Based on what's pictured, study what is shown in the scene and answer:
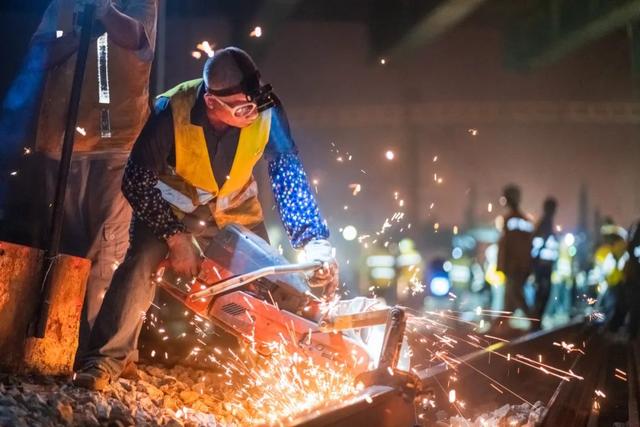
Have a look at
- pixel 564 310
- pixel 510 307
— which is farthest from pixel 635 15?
pixel 510 307

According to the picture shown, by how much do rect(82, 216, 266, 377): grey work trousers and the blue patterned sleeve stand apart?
0.97 metres

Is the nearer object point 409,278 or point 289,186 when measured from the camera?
point 289,186

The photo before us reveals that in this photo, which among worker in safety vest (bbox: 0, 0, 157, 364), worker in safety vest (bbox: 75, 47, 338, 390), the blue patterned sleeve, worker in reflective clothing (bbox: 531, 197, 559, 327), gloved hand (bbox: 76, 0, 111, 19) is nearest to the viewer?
worker in safety vest (bbox: 75, 47, 338, 390)

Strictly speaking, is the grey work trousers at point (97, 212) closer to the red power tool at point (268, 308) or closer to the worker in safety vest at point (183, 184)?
the worker in safety vest at point (183, 184)

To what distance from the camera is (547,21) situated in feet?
58.2

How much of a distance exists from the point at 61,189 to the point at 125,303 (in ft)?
2.52

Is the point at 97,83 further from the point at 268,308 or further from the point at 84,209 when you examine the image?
the point at 268,308

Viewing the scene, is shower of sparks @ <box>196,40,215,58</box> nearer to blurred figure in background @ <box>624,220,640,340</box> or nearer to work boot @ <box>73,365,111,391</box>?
work boot @ <box>73,365,111,391</box>

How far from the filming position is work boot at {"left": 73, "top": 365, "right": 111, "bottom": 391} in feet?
13.2

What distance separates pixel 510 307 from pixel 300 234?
8004mm

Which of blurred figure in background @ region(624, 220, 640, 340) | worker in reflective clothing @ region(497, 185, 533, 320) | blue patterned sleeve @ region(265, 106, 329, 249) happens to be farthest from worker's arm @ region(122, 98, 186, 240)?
blurred figure in background @ region(624, 220, 640, 340)

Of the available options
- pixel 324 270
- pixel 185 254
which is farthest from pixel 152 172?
pixel 324 270

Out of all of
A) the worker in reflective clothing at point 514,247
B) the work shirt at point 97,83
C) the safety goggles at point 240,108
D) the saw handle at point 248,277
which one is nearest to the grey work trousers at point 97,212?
the work shirt at point 97,83

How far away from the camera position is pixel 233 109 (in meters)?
4.45
